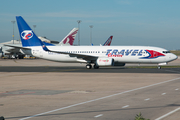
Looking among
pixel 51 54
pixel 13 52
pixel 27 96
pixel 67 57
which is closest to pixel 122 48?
pixel 67 57

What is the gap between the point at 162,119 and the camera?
10625mm

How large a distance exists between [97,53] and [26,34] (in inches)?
585

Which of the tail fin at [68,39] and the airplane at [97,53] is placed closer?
the airplane at [97,53]

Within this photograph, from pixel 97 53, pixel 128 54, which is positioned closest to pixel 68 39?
pixel 97 53

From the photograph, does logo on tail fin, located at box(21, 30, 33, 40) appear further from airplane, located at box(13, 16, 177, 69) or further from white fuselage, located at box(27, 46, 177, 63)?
white fuselage, located at box(27, 46, 177, 63)

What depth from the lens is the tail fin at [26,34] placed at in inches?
1988

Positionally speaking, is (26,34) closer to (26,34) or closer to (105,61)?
(26,34)

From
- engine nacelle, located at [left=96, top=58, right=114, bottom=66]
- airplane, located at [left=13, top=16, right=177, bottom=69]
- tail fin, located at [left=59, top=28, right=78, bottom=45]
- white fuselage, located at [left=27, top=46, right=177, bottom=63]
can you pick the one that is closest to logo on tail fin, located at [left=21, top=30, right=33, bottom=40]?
airplane, located at [left=13, top=16, right=177, bottom=69]

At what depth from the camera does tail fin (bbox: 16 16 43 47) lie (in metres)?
50.5

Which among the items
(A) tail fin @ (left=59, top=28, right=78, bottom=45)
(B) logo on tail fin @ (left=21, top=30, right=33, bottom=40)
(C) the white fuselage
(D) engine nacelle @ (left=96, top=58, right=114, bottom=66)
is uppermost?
(A) tail fin @ (left=59, top=28, right=78, bottom=45)

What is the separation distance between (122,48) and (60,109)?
115ft

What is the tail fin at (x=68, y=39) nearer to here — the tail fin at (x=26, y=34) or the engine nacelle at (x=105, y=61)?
the tail fin at (x=26, y=34)

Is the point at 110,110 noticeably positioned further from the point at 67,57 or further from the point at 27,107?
the point at 67,57

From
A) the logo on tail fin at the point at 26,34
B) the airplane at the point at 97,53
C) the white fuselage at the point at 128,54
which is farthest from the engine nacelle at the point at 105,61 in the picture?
the logo on tail fin at the point at 26,34
